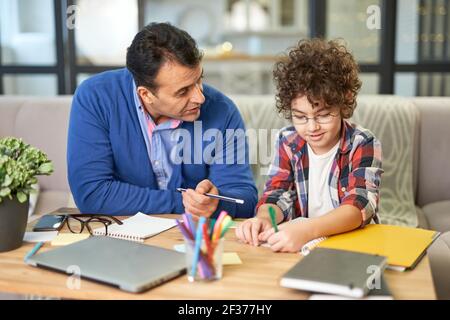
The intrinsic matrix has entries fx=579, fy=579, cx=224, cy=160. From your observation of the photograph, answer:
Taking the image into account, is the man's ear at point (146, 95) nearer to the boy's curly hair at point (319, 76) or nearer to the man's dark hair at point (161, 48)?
the man's dark hair at point (161, 48)

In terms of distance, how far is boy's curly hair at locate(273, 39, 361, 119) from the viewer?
58.9 inches

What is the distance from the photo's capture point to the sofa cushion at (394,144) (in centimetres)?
245


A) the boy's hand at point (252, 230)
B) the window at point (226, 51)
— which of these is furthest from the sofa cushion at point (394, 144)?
the boy's hand at point (252, 230)

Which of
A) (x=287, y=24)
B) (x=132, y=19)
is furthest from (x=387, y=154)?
(x=287, y=24)

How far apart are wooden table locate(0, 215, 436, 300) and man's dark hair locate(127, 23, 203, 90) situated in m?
0.70

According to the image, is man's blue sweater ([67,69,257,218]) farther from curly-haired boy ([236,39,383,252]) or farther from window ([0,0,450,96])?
window ([0,0,450,96])

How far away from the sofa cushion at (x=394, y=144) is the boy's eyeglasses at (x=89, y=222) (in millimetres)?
1363

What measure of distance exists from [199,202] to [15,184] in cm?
46

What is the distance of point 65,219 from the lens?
143cm

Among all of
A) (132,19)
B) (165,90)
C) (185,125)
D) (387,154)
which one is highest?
(132,19)

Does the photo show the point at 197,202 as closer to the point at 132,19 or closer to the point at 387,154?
the point at 387,154

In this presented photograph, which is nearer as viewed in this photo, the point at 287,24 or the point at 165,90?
the point at 165,90

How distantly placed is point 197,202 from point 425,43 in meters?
2.62

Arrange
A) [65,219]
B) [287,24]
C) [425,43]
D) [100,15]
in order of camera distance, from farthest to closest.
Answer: [287,24] → [100,15] → [425,43] → [65,219]
